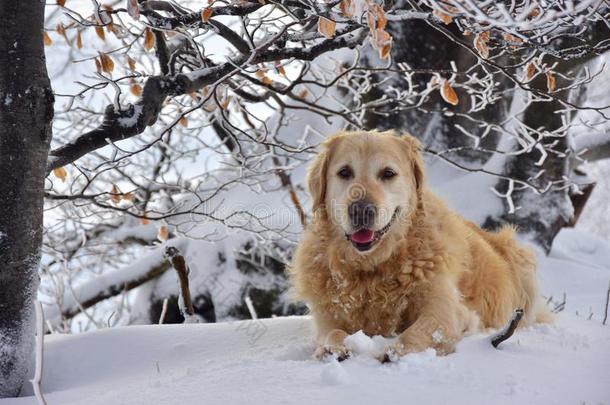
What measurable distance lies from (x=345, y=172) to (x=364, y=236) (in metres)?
0.48

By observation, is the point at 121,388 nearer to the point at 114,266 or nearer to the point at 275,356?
the point at 275,356

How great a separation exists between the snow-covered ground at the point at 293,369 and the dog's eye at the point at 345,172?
1.00 meters

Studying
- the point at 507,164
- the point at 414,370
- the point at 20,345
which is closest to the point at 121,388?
the point at 20,345

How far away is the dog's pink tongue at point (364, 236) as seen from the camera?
3.53 meters

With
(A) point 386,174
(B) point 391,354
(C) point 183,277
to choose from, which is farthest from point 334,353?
(C) point 183,277

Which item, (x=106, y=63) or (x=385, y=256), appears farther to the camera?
(x=106, y=63)

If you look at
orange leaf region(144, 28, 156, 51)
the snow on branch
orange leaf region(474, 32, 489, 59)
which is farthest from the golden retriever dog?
the snow on branch

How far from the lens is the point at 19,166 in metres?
3.16

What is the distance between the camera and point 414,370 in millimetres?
2662

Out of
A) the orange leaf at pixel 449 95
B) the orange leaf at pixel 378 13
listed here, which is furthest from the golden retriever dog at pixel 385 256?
the orange leaf at pixel 378 13

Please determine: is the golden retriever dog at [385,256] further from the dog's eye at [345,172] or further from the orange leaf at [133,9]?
the orange leaf at [133,9]

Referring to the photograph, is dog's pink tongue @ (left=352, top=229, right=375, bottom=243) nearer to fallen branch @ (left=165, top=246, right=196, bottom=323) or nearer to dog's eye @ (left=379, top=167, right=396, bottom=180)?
dog's eye @ (left=379, top=167, right=396, bottom=180)

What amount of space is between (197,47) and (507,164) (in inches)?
221

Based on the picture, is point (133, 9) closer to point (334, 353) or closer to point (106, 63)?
point (106, 63)
